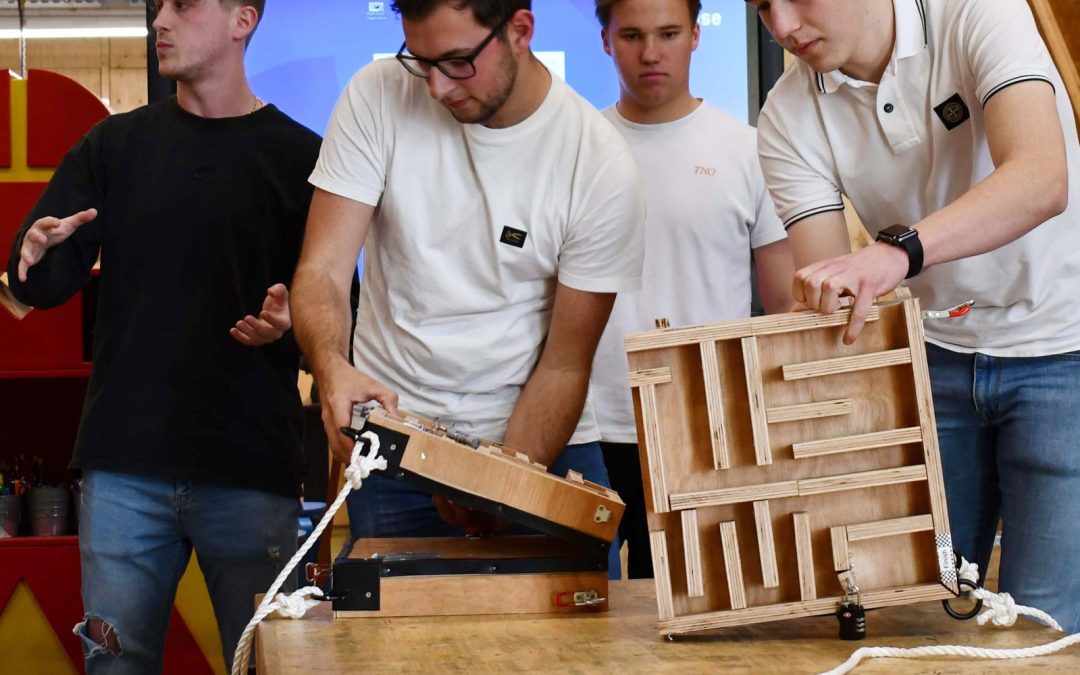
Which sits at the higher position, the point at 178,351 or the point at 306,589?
the point at 178,351

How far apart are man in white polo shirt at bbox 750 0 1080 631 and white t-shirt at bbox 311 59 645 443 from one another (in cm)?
32

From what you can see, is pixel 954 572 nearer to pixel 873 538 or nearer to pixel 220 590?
pixel 873 538

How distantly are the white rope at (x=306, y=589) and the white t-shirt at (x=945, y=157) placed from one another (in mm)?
761

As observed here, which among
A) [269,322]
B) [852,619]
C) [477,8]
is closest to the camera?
[852,619]

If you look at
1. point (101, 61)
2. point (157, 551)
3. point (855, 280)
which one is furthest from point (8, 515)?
point (101, 61)

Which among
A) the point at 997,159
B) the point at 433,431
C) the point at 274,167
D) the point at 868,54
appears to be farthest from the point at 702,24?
the point at 433,431

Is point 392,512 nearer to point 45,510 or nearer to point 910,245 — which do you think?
point 910,245

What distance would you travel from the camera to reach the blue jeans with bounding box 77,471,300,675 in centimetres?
217

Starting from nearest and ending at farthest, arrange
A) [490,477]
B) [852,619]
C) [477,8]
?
[852,619]
[490,477]
[477,8]

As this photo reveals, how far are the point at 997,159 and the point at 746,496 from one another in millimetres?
519

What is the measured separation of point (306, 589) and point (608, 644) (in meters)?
0.34

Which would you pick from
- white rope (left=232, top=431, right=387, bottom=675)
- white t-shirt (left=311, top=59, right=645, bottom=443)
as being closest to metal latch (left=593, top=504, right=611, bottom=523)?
white rope (left=232, top=431, right=387, bottom=675)

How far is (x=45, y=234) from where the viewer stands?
82.8 inches

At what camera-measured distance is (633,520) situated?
8.14ft
